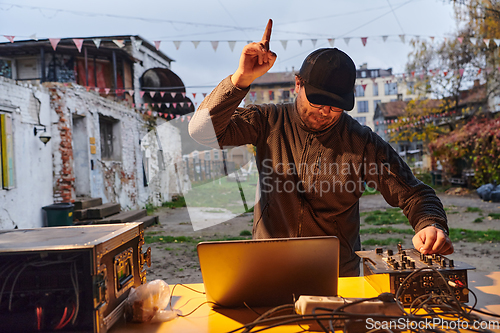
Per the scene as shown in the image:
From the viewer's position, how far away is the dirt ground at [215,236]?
4750 mm

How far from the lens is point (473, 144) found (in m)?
14.0

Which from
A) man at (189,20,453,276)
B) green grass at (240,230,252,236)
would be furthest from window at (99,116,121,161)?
man at (189,20,453,276)

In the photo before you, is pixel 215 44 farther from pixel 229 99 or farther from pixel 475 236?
pixel 475 236

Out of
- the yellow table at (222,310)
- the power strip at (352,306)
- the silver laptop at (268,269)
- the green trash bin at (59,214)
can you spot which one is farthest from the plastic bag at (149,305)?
the green trash bin at (59,214)

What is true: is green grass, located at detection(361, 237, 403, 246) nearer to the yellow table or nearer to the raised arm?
the yellow table

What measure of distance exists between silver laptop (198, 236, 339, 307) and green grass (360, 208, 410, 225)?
7.35 m

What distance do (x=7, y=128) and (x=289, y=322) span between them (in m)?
7.06

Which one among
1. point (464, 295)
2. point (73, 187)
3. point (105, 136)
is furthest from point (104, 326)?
point (105, 136)

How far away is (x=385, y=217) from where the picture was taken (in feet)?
28.5

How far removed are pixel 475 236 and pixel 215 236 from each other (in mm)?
4834

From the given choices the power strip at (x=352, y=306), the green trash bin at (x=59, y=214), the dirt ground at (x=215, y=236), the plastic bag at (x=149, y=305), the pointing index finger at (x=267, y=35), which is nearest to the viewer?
the power strip at (x=352, y=306)

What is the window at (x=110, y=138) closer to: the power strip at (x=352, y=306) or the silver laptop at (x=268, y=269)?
the silver laptop at (x=268, y=269)

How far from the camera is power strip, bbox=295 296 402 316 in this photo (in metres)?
1.08

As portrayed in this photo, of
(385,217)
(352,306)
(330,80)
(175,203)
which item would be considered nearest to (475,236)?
(385,217)
